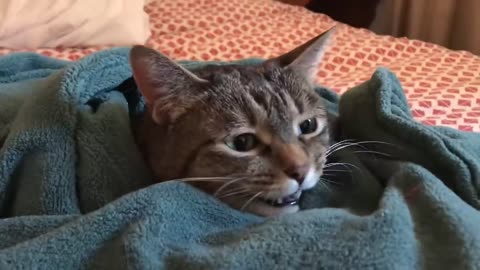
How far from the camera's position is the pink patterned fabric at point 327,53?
1529 mm

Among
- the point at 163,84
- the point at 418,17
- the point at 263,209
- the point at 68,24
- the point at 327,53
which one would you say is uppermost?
the point at 163,84

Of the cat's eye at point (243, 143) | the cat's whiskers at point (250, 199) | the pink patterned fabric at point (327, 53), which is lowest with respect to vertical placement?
the pink patterned fabric at point (327, 53)

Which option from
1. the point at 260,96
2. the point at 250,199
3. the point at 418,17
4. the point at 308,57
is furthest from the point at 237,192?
the point at 418,17

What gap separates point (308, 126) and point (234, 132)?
0.13 metres

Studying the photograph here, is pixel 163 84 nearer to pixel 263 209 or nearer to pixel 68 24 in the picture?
pixel 263 209

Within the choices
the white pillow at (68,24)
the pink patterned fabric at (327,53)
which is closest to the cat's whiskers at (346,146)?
the pink patterned fabric at (327,53)

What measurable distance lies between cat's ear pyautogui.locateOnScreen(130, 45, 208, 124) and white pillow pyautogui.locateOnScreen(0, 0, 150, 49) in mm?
920

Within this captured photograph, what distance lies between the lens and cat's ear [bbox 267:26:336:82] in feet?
3.18

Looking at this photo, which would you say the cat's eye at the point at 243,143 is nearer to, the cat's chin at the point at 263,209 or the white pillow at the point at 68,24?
the cat's chin at the point at 263,209

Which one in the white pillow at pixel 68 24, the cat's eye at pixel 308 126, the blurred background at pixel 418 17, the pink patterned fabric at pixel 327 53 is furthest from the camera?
the blurred background at pixel 418 17

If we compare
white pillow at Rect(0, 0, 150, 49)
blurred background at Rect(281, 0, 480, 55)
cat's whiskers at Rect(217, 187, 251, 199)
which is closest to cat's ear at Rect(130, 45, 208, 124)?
cat's whiskers at Rect(217, 187, 251, 199)

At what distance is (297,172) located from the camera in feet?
2.68

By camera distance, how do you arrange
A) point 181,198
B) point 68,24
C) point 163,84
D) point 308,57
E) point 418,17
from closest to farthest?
1. point 181,198
2. point 163,84
3. point 308,57
4. point 68,24
5. point 418,17

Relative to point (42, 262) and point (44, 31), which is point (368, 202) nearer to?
point (42, 262)
